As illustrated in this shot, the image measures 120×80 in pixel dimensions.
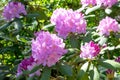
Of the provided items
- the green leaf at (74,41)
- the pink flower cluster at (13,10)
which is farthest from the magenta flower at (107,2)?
the pink flower cluster at (13,10)

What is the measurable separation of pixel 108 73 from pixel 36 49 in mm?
558

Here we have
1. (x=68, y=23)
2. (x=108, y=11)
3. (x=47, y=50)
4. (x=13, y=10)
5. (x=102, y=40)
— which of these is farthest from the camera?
(x=13, y=10)

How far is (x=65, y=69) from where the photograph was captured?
2.09 metres

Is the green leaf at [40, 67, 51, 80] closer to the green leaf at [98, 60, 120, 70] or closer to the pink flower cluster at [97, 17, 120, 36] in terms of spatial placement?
the green leaf at [98, 60, 120, 70]

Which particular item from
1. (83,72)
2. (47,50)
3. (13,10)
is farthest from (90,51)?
(13,10)

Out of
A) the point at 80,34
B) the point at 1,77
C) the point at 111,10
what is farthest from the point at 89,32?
the point at 1,77

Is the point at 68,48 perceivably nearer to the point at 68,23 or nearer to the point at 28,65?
the point at 68,23

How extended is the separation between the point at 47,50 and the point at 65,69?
16 centimetres

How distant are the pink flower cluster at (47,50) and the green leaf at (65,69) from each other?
46mm

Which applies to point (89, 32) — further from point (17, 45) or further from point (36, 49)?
point (17, 45)

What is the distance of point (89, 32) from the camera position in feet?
8.67

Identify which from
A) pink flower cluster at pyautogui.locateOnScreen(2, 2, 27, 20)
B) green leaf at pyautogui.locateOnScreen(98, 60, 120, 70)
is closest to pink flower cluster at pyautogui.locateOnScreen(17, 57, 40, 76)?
green leaf at pyautogui.locateOnScreen(98, 60, 120, 70)

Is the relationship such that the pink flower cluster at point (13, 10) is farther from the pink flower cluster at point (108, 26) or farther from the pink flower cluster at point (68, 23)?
the pink flower cluster at point (108, 26)

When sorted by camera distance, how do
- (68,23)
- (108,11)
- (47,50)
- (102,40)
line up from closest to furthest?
(47,50) → (68,23) → (102,40) → (108,11)
